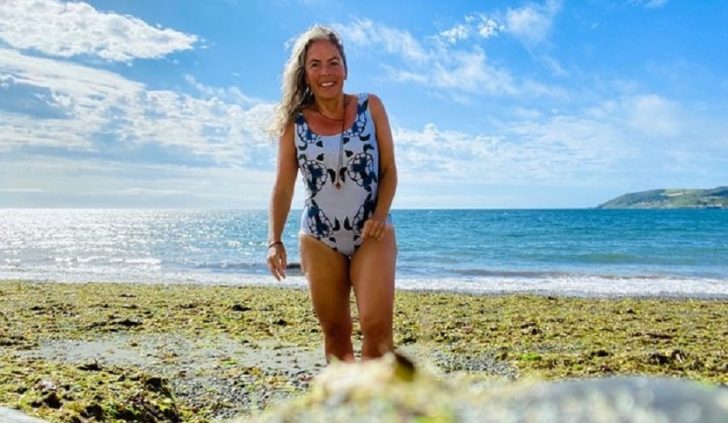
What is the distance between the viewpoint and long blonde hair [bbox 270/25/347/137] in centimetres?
443

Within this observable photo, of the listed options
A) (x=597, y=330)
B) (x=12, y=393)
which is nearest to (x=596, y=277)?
(x=597, y=330)

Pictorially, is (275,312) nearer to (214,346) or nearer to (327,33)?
(214,346)

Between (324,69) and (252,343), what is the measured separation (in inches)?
304

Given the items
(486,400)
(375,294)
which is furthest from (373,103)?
(486,400)

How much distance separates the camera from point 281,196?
4609 millimetres

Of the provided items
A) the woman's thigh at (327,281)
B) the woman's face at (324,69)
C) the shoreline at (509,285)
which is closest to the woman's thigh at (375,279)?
the woman's thigh at (327,281)

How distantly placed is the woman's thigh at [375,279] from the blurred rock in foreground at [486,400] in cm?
317

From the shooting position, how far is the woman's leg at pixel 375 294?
427cm

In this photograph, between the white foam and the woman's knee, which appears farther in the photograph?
the white foam

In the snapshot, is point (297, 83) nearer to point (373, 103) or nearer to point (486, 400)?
Answer: point (373, 103)

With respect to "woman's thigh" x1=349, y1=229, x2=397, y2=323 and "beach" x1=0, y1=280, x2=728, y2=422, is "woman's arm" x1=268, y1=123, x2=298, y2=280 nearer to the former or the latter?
"woman's thigh" x1=349, y1=229, x2=397, y2=323

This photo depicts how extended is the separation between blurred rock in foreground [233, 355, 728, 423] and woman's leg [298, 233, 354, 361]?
3.35 metres

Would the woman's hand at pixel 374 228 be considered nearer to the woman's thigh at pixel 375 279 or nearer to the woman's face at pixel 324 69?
the woman's thigh at pixel 375 279

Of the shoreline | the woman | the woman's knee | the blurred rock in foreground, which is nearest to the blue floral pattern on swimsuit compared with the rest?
the woman
